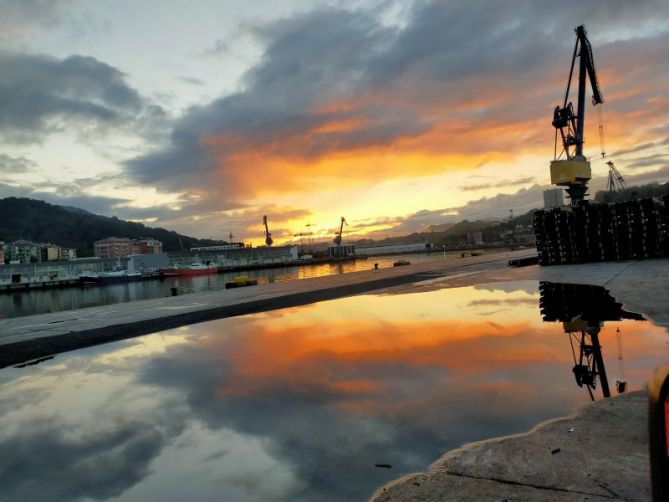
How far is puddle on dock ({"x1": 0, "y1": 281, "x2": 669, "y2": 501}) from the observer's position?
4484 mm

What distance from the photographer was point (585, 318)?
36.6ft

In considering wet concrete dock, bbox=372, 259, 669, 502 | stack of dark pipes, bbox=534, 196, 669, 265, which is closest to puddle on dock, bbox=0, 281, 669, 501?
wet concrete dock, bbox=372, 259, 669, 502

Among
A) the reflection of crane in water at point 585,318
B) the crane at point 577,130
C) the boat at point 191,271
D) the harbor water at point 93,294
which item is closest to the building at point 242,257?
the boat at point 191,271

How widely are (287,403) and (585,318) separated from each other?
8.29m

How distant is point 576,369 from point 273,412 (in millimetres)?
4665

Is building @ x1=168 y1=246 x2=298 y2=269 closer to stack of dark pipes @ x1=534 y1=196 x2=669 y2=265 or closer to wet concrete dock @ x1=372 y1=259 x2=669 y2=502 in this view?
stack of dark pipes @ x1=534 y1=196 x2=669 y2=265

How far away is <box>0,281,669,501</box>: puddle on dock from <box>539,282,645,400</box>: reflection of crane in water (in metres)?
0.13

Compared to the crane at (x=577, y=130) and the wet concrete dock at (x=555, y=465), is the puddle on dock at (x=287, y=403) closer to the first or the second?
the wet concrete dock at (x=555, y=465)

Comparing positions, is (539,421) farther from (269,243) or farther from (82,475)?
(269,243)

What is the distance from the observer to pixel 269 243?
19975 cm

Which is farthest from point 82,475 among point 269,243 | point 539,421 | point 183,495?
point 269,243

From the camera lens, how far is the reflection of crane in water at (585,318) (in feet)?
22.0

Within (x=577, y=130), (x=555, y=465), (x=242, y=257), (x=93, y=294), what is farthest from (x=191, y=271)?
(x=555, y=465)

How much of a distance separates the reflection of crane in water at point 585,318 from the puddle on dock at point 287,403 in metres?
0.13
